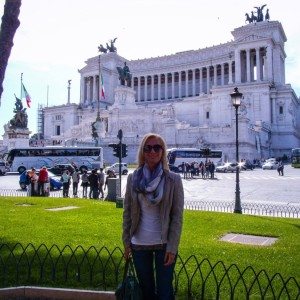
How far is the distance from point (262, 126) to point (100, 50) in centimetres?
5188

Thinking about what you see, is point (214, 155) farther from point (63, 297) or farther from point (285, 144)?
point (63, 297)

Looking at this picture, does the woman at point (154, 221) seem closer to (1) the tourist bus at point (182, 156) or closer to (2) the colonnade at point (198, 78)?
(1) the tourist bus at point (182, 156)

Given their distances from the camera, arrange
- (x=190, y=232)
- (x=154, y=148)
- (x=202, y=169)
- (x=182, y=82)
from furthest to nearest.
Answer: (x=182, y=82), (x=202, y=169), (x=190, y=232), (x=154, y=148)

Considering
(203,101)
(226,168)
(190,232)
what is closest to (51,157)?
(226,168)

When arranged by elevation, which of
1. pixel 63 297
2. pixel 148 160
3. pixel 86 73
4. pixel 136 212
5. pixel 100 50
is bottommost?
pixel 63 297

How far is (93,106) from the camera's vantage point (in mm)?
93000

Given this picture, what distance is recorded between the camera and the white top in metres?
4.13

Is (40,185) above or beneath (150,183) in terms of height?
beneath

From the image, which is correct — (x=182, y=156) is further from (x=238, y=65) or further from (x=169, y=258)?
(x=169, y=258)

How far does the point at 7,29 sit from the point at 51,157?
121 feet

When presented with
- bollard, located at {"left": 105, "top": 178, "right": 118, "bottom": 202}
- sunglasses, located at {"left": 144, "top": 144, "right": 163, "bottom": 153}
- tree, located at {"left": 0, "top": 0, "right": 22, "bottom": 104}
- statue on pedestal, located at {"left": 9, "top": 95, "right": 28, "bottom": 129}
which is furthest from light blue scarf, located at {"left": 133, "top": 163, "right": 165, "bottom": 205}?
statue on pedestal, located at {"left": 9, "top": 95, "right": 28, "bottom": 129}

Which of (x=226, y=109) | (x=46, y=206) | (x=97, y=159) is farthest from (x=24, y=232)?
(x=226, y=109)

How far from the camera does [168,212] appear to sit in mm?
4160

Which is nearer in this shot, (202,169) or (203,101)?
(202,169)
